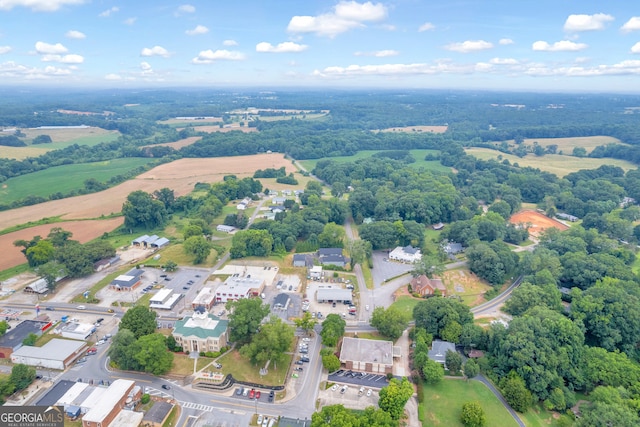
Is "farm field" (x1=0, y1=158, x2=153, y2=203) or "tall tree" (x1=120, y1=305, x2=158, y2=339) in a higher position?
"farm field" (x1=0, y1=158, x2=153, y2=203)

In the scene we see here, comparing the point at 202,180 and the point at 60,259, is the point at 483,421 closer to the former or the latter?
the point at 60,259

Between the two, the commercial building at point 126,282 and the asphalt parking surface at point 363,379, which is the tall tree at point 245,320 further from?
the commercial building at point 126,282

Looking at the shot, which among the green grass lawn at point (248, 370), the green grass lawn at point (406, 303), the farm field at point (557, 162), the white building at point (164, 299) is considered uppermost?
the farm field at point (557, 162)

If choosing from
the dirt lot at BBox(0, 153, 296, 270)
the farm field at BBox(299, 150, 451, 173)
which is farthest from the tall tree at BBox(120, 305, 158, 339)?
the farm field at BBox(299, 150, 451, 173)

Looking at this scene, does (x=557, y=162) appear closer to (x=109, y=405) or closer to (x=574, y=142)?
(x=574, y=142)

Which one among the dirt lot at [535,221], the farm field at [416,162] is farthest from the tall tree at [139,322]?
the farm field at [416,162]

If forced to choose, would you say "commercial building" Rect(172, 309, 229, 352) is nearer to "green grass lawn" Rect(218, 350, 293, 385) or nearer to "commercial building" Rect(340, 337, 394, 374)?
"green grass lawn" Rect(218, 350, 293, 385)
